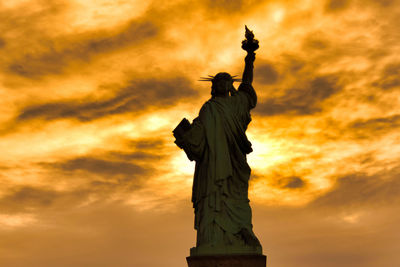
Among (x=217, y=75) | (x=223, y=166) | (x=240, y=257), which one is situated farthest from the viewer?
(x=217, y=75)

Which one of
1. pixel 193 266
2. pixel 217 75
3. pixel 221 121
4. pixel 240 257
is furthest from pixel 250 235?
pixel 217 75

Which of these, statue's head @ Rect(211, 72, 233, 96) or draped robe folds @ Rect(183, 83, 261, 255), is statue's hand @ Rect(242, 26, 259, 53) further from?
draped robe folds @ Rect(183, 83, 261, 255)

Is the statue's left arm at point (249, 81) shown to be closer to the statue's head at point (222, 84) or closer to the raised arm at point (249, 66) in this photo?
the raised arm at point (249, 66)

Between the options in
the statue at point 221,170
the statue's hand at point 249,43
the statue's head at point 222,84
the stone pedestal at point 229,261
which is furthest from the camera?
the statue's hand at point 249,43

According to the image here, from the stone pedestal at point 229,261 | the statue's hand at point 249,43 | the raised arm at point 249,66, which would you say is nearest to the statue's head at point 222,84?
the raised arm at point 249,66

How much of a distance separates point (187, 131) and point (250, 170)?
1984 millimetres

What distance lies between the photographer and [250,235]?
1430 centimetres

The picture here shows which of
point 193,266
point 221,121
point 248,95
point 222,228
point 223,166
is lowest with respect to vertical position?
point 193,266

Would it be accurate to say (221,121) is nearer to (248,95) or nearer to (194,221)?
(248,95)

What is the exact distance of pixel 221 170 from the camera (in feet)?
48.5

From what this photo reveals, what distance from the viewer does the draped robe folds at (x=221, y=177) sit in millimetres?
14320

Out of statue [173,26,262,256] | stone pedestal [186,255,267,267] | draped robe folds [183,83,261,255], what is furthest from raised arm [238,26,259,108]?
stone pedestal [186,255,267,267]

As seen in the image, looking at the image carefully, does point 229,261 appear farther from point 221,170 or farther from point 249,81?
point 249,81

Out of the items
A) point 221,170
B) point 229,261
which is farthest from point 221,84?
point 229,261
